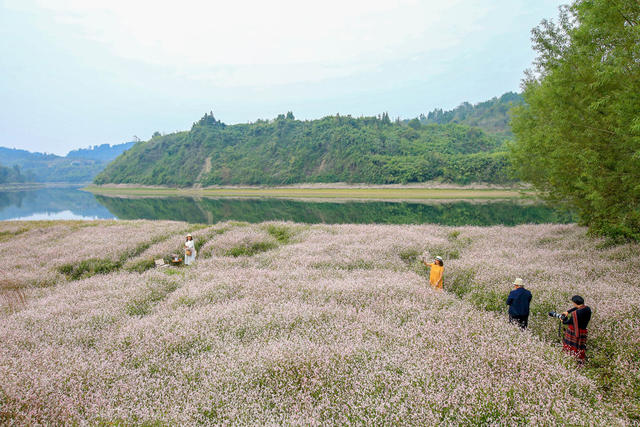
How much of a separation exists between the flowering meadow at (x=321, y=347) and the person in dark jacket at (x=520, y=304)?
20.3 inches

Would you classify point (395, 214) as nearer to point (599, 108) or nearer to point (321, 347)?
point (599, 108)

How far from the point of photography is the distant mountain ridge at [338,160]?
123m

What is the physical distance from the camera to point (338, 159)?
156m

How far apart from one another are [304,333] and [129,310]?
587 cm

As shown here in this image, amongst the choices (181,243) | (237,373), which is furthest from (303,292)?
(181,243)

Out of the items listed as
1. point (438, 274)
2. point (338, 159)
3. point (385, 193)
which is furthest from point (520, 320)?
point (338, 159)

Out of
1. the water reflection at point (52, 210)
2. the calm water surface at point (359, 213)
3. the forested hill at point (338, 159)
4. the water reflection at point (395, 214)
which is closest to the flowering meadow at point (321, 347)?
the calm water surface at point (359, 213)

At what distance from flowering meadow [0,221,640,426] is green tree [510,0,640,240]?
260cm

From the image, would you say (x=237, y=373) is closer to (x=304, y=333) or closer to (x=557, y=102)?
(x=304, y=333)

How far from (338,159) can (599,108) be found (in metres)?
145

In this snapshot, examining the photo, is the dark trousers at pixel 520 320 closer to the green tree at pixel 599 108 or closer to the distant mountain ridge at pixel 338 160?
the green tree at pixel 599 108

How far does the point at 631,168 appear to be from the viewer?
11.4m

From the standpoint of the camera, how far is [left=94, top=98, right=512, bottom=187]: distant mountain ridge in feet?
403

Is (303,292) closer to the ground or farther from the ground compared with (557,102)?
closer to the ground
